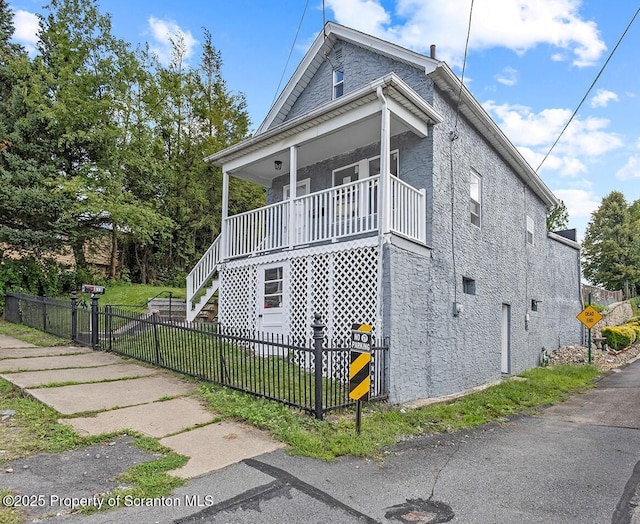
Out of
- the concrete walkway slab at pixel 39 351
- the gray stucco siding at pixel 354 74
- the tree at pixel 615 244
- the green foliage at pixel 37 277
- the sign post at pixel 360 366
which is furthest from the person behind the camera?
the tree at pixel 615 244

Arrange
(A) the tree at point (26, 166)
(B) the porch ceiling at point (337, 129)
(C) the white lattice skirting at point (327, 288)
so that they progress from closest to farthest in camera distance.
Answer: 1. (C) the white lattice skirting at point (327, 288)
2. (B) the porch ceiling at point (337, 129)
3. (A) the tree at point (26, 166)

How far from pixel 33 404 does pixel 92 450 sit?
1944 mm

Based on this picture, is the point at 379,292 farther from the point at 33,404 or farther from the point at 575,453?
the point at 33,404

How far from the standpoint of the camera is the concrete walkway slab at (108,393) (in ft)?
19.1

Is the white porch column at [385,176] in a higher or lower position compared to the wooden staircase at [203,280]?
higher

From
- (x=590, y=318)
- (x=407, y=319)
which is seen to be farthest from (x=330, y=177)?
(x=590, y=318)

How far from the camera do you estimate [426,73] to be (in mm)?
9312

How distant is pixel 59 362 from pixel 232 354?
367 centimetres

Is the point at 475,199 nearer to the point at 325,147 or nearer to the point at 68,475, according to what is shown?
the point at 325,147

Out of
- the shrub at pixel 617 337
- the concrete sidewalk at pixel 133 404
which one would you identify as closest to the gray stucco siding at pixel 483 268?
the concrete sidewalk at pixel 133 404

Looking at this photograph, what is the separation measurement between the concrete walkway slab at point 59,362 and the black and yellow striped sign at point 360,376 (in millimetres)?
5546

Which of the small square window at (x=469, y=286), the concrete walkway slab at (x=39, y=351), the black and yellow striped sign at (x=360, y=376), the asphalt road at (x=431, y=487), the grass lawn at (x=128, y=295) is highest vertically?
the small square window at (x=469, y=286)

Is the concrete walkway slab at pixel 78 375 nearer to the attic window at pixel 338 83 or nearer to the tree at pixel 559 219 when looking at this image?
the attic window at pixel 338 83

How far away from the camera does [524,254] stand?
1384 centimetres
